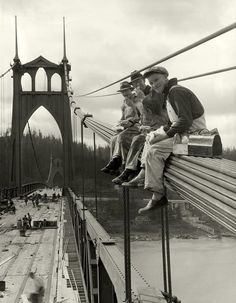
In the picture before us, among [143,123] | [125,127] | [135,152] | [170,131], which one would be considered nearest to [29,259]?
[125,127]

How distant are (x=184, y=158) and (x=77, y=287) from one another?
823 centimetres

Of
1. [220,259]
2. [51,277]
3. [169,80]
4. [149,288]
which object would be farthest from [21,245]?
[220,259]

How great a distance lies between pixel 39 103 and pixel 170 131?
26.9 meters

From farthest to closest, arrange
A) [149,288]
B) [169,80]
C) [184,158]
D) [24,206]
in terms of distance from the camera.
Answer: [24,206] < [149,288] < [169,80] < [184,158]

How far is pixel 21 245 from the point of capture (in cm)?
1430

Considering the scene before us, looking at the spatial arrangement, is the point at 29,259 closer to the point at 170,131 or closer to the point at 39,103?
the point at 170,131

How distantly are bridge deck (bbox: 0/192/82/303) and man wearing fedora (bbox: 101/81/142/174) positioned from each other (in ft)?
16.4

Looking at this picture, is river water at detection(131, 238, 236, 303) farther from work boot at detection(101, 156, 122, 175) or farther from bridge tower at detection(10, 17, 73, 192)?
work boot at detection(101, 156, 122, 175)

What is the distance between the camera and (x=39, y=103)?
28859 millimetres

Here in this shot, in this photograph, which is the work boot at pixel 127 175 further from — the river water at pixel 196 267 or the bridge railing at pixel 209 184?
the river water at pixel 196 267

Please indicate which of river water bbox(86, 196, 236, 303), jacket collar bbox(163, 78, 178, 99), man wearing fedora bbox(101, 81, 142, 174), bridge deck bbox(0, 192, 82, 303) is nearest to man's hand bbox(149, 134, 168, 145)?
jacket collar bbox(163, 78, 178, 99)

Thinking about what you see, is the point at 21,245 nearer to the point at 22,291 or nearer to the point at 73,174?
the point at 22,291

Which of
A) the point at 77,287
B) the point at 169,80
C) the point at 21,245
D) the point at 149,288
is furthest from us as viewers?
the point at 21,245

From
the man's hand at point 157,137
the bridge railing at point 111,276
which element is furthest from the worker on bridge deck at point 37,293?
the man's hand at point 157,137
